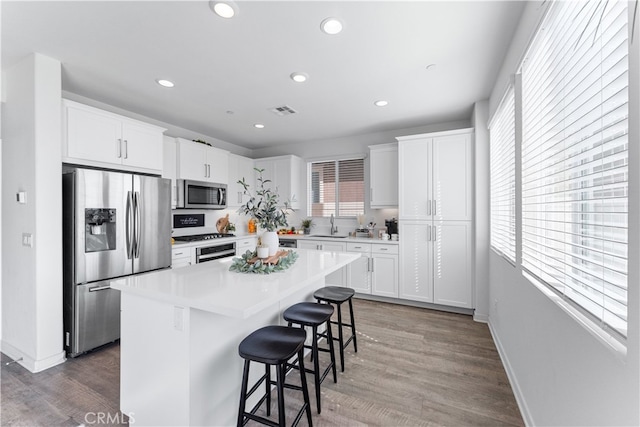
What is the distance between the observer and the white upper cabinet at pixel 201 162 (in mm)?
3998

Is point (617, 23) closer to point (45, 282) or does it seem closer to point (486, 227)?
point (486, 227)

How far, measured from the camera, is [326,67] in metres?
2.54

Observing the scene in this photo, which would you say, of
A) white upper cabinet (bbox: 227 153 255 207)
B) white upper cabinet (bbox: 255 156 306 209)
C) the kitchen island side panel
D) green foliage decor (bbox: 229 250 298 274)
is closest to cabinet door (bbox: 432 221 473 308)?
green foliage decor (bbox: 229 250 298 274)

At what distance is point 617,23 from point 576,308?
1.03 meters

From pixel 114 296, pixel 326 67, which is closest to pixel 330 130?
pixel 326 67

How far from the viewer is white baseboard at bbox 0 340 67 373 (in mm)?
2344

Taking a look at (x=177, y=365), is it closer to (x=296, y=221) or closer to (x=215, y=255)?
(x=215, y=255)

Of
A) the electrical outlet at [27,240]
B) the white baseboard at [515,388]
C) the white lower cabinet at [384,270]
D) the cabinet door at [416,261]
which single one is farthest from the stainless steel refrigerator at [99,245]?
the white baseboard at [515,388]

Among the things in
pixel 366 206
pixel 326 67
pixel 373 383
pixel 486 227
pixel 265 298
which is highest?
pixel 326 67

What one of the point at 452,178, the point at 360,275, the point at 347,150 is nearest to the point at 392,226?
the point at 360,275

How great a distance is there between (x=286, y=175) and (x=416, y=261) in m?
2.75

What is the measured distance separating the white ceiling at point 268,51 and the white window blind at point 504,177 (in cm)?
48

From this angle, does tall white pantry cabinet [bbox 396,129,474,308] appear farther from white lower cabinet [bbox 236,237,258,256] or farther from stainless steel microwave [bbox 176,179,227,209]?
stainless steel microwave [bbox 176,179,227,209]

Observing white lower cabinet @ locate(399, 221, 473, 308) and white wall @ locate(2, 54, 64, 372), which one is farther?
white lower cabinet @ locate(399, 221, 473, 308)
